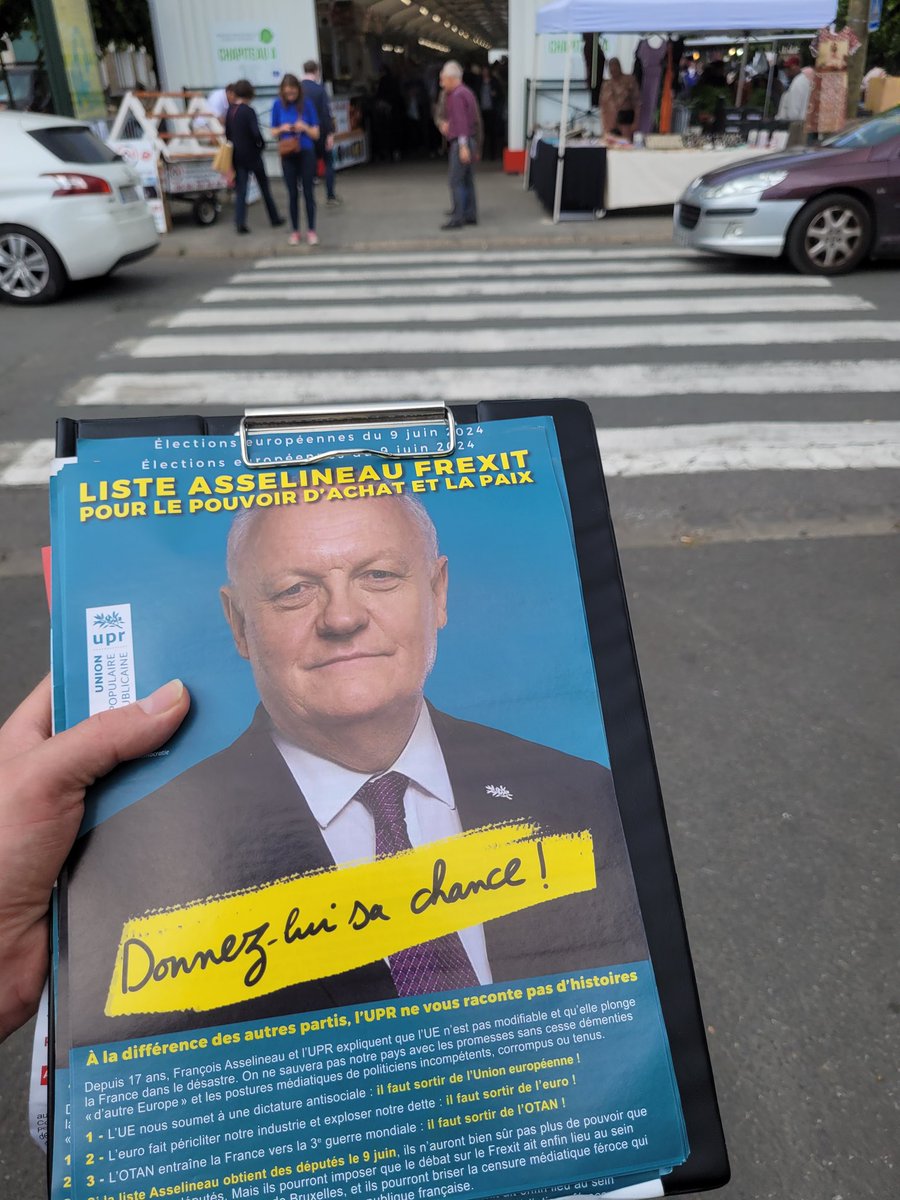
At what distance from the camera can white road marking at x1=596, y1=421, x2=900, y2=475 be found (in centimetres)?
545

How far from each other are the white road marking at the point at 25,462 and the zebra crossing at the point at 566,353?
15 mm

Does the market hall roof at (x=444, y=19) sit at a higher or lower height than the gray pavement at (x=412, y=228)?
higher

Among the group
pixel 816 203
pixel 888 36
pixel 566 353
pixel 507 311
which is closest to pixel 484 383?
pixel 566 353

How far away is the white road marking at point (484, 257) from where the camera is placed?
37.8ft

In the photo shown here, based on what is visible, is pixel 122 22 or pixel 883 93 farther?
pixel 883 93

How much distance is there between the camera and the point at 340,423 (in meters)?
1.23

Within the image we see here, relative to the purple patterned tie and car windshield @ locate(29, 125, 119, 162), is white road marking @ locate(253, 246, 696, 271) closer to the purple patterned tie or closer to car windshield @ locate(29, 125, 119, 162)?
car windshield @ locate(29, 125, 119, 162)

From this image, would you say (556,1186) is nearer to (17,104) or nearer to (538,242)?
(538,242)

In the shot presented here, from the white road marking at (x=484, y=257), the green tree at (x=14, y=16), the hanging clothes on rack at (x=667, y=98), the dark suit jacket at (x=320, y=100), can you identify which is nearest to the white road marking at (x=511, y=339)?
the white road marking at (x=484, y=257)

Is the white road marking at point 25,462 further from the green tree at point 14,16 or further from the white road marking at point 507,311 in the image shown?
the green tree at point 14,16

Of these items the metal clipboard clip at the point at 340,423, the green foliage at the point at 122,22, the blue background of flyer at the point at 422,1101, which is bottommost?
the blue background of flyer at the point at 422,1101

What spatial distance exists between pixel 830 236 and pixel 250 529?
10.2m

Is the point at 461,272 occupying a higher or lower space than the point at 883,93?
lower

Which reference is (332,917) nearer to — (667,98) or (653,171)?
(653,171)
